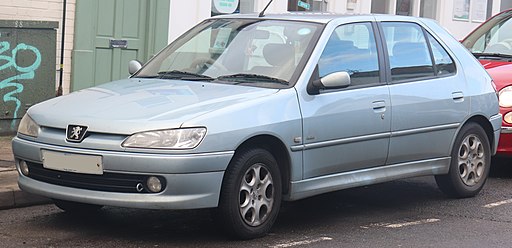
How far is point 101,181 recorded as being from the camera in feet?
21.6

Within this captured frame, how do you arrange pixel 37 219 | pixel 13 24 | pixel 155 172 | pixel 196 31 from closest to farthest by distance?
pixel 155 172, pixel 37 219, pixel 196 31, pixel 13 24

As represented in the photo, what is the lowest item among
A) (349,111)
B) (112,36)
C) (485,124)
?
(485,124)

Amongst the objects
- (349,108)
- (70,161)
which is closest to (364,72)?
(349,108)

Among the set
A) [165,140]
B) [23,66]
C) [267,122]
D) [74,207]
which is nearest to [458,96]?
[267,122]

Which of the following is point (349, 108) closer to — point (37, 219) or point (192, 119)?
point (192, 119)

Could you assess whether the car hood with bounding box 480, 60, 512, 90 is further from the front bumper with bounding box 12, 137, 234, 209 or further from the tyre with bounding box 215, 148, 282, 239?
the front bumper with bounding box 12, 137, 234, 209

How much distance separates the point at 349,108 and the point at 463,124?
1.64m

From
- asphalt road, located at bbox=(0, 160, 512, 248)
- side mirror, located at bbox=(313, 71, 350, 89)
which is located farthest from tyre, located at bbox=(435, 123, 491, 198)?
side mirror, located at bbox=(313, 71, 350, 89)

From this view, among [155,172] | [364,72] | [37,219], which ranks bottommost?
[37,219]

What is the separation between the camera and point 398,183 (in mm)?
9891

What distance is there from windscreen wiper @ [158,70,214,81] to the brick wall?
451 cm

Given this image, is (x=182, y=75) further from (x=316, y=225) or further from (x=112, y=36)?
(x=112, y=36)

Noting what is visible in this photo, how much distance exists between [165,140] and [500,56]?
5.79m

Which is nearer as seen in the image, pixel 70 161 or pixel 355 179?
pixel 70 161
